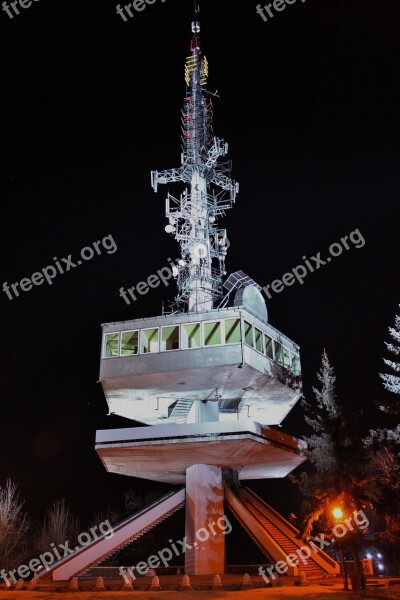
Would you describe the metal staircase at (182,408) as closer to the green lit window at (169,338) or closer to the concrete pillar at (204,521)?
the concrete pillar at (204,521)

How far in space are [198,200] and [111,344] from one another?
13750mm

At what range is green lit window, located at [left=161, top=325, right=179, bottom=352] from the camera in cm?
2920

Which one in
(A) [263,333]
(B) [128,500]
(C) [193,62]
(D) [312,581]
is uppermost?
(C) [193,62]

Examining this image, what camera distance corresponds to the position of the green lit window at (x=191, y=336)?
28.9 meters

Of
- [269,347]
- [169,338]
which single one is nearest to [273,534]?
[269,347]

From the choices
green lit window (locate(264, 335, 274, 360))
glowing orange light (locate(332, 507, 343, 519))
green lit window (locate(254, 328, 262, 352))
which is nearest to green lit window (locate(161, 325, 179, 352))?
green lit window (locate(254, 328, 262, 352))

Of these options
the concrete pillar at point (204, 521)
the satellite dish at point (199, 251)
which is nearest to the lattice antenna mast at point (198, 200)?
the satellite dish at point (199, 251)

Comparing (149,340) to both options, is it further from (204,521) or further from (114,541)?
(114,541)

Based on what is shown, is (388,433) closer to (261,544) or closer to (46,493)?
(261,544)

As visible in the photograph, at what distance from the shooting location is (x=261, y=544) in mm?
29641

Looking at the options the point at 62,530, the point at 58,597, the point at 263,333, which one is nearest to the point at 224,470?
the point at 263,333

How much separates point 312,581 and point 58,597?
37.8ft

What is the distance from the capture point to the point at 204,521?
3072cm

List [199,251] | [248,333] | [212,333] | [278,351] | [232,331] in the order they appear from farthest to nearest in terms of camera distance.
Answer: [199,251] → [278,351] → [248,333] → [212,333] → [232,331]
